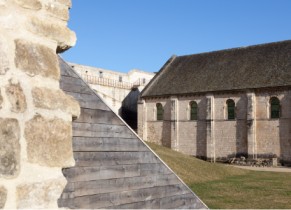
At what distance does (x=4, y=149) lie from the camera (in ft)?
7.50

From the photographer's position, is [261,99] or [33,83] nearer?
[33,83]

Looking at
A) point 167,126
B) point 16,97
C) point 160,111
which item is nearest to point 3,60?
point 16,97

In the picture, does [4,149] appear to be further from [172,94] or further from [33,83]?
[172,94]

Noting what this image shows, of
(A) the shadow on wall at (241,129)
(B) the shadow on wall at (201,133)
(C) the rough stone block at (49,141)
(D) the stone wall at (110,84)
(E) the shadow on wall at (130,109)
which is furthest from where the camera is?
(E) the shadow on wall at (130,109)

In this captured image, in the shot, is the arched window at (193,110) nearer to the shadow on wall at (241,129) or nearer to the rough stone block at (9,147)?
the shadow on wall at (241,129)

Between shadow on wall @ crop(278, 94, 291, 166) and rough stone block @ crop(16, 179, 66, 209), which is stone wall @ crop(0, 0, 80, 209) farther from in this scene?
shadow on wall @ crop(278, 94, 291, 166)

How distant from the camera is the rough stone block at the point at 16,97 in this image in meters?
2.35

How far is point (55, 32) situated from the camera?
2.79 metres

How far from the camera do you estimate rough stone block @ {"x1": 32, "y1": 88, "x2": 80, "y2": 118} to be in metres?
2.54

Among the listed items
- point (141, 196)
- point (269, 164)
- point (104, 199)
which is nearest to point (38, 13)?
point (104, 199)

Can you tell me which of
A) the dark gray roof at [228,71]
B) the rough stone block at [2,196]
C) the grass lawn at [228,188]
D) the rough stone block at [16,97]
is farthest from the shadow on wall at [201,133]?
the rough stone block at [2,196]

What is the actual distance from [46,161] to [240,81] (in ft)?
110

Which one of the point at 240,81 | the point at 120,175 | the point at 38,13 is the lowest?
the point at 120,175

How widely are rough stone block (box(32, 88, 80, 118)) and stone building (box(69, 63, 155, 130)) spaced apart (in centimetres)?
3747
